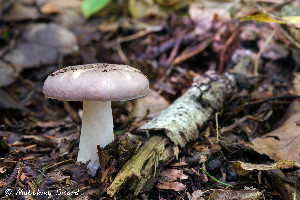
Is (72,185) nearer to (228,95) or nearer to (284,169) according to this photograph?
(284,169)

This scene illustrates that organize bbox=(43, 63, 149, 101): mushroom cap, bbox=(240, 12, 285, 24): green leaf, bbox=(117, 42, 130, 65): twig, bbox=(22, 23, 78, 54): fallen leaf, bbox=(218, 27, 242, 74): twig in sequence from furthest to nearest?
bbox=(22, 23, 78, 54): fallen leaf
bbox=(117, 42, 130, 65): twig
bbox=(218, 27, 242, 74): twig
bbox=(240, 12, 285, 24): green leaf
bbox=(43, 63, 149, 101): mushroom cap

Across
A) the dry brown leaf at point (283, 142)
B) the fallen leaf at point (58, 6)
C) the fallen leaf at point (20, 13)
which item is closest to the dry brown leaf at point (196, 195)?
the dry brown leaf at point (283, 142)

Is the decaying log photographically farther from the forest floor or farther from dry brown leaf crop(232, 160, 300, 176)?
dry brown leaf crop(232, 160, 300, 176)

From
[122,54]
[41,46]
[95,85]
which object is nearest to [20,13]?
[41,46]

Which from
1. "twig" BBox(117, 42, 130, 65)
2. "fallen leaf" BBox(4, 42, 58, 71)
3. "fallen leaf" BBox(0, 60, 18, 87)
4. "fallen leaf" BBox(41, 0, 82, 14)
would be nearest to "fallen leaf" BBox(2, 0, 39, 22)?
"fallen leaf" BBox(41, 0, 82, 14)

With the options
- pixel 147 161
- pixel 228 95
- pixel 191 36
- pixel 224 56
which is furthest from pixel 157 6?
pixel 147 161

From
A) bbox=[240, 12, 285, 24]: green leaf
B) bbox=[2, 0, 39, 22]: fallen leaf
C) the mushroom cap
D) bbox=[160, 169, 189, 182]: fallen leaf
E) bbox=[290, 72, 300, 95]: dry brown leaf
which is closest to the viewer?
the mushroom cap

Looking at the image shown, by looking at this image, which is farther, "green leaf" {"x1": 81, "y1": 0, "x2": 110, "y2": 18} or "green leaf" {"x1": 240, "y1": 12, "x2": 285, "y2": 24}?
"green leaf" {"x1": 81, "y1": 0, "x2": 110, "y2": 18}

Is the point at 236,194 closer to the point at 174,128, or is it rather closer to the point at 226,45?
the point at 174,128
